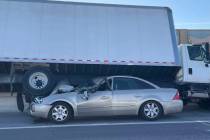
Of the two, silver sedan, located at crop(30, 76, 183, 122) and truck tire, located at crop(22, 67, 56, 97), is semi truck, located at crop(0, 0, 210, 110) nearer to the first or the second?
truck tire, located at crop(22, 67, 56, 97)

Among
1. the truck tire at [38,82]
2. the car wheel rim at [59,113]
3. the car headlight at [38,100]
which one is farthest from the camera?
the truck tire at [38,82]

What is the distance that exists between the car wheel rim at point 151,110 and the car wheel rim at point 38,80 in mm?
3409

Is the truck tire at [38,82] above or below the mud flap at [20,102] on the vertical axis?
above

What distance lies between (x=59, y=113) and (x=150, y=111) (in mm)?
2713

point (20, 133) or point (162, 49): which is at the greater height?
point (162, 49)

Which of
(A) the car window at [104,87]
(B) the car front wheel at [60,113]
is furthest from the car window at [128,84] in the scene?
(B) the car front wheel at [60,113]

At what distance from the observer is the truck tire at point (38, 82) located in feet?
45.2

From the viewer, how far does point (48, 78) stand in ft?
45.5

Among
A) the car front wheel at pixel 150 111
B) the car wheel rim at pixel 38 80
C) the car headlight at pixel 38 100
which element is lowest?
the car front wheel at pixel 150 111

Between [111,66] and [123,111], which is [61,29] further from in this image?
[123,111]

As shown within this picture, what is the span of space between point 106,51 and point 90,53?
556 mm

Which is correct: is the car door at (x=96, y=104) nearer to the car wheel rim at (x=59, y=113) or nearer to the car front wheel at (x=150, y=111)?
the car wheel rim at (x=59, y=113)

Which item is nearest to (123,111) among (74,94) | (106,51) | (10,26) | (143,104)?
(143,104)

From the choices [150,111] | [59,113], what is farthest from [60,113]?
[150,111]
